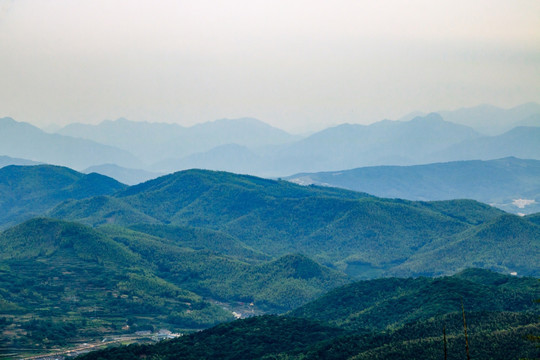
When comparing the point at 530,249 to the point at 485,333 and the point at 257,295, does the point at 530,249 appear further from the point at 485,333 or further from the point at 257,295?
the point at 485,333

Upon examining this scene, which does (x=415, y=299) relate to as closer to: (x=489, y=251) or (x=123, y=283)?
(x=123, y=283)

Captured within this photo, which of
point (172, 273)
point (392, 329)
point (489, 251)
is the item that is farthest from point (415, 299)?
point (489, 251)

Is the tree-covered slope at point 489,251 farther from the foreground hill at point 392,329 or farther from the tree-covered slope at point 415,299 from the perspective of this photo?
the foreground hill at point 392,329

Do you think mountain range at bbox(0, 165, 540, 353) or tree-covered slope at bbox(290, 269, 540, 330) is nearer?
tree-covered slope at bbox(290, 269, 540, 330)

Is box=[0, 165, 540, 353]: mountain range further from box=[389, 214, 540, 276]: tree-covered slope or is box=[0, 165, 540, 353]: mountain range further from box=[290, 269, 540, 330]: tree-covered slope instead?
box=[290, 269, 540, 330]: tree-covered slope

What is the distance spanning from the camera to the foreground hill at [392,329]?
79.1 metres

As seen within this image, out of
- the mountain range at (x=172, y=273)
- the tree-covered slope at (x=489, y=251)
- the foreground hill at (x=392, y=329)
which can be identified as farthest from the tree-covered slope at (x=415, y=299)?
the tree-covered slope at (x=489, y=251)

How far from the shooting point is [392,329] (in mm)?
93062

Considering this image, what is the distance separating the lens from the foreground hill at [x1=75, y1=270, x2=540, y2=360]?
79.1 m

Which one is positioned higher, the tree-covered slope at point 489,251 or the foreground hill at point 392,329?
the tree-covered slope at point 489,251

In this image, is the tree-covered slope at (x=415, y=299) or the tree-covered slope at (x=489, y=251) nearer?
the tree-covered slope at (x=415, y=299)

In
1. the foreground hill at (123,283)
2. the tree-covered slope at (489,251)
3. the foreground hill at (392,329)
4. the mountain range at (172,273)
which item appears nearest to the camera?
the foreground hill at (392,329)

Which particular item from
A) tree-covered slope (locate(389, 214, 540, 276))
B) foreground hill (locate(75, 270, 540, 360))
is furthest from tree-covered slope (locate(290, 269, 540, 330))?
tree-covered slope (locate(389, 214, 540, 276))

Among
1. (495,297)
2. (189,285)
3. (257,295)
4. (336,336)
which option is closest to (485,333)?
(336,336)
